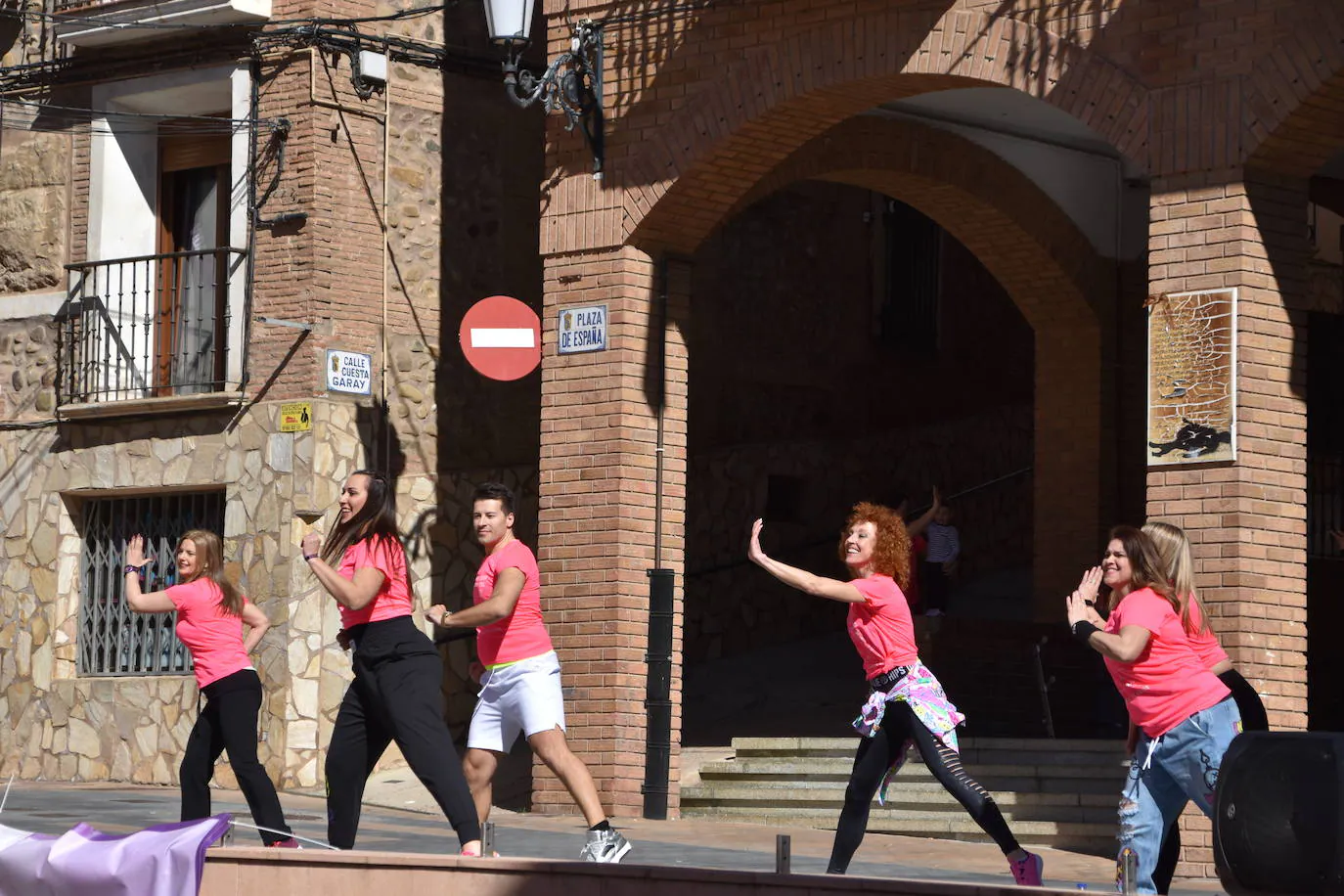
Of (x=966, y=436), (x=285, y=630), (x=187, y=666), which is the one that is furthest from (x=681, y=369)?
(x=966, y=436)

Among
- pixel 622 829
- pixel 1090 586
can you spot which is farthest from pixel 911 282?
pixel 1090 586

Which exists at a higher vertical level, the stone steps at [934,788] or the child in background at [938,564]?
the child in background at [938,564]

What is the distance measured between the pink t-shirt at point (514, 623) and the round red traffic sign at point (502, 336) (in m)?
5.63

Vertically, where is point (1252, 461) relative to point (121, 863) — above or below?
above

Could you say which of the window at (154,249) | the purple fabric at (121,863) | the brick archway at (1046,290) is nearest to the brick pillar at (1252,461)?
the brick archway at (1046,290)

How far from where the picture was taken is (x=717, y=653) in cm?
1992

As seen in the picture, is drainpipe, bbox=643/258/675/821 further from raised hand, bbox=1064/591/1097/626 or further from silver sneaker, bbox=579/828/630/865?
raised hand, bbox=1064/591/1097/626

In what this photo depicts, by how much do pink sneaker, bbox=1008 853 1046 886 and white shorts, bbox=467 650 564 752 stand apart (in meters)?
1.94

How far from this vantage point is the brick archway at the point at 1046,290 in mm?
17016

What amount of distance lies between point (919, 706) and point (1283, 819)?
3236 millimetres

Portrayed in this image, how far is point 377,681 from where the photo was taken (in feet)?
30.0

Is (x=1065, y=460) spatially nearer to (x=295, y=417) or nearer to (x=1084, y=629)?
(x=295, y=417)

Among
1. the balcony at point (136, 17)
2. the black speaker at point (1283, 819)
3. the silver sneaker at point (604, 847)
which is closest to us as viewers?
the black speaker at point (1283, 819)

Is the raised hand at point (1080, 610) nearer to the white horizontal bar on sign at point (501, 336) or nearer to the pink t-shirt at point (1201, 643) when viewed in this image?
the pink t-shirt at point (1201, 643)
